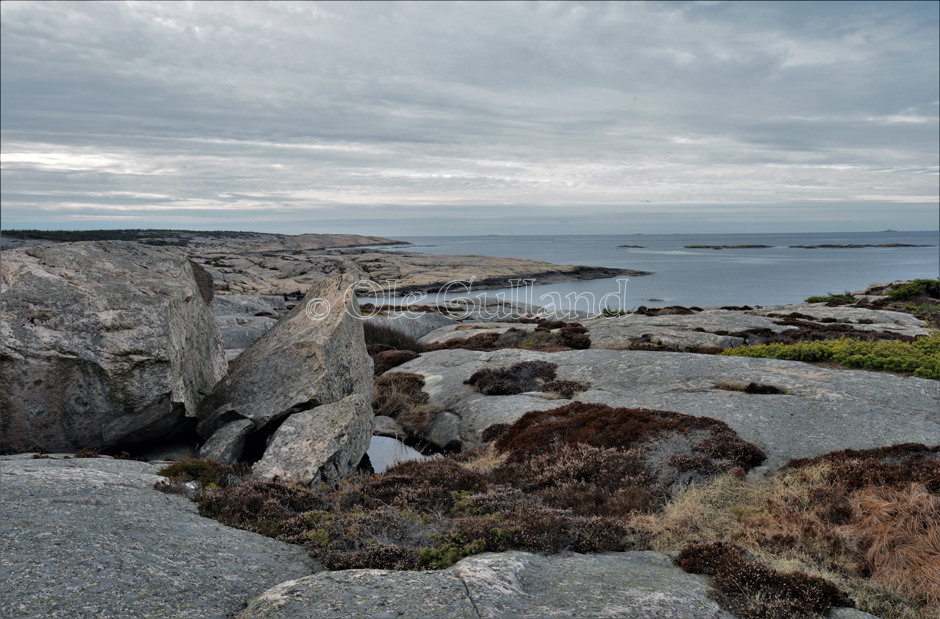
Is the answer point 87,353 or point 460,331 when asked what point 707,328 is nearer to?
point 460,331

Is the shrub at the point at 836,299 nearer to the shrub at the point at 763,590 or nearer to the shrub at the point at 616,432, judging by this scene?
the shrub at the point at 616,432

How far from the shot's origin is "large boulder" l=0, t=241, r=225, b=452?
1024 cm

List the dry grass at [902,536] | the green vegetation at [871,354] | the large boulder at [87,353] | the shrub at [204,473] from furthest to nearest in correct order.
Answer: the green vegetation at [871,354]
the large boulder at [87,353]
the shrub at [204,473]
the dry grass at [902,536]

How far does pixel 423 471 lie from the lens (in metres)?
10.1

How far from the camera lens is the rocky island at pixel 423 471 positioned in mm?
5406

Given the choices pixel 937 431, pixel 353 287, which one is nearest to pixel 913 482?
pixel 937 431

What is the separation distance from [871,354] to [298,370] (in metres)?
17.3

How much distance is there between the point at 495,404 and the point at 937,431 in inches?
388

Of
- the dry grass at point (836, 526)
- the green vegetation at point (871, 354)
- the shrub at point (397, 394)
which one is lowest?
the shrub at point (397, 394)

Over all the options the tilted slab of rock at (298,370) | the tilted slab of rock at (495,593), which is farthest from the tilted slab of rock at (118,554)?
the tilted slab of rock at (298,370)

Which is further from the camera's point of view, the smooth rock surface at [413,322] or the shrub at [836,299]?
the shrub at [836,299]

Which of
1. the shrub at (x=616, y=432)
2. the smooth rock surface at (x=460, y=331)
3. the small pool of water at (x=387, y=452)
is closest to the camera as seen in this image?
the shrub at (x=616, y=432)

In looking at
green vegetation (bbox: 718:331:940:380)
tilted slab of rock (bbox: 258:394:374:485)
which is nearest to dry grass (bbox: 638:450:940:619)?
tilted slab of rock (bbox: 258:394:374:485)

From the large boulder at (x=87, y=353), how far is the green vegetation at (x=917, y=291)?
169ft
